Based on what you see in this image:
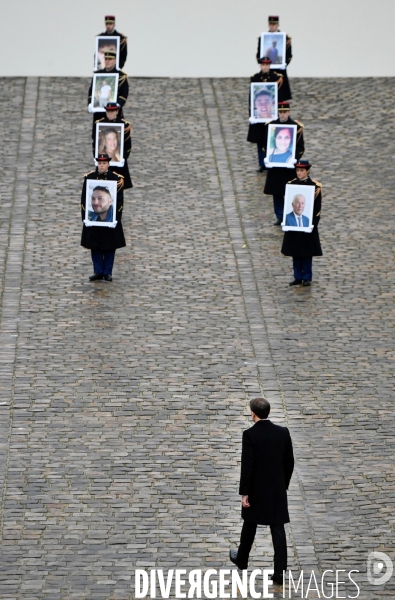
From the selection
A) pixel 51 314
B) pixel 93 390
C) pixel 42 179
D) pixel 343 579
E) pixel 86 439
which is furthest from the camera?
pixel 42 179

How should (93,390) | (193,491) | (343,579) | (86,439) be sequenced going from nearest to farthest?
1. (343,579)
2. (193,491)
3. (86,439)
4. (93,390)

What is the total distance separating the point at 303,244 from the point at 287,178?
2266 mm

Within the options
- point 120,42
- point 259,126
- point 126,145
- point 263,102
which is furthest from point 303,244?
point 120,42

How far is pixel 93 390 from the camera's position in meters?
14.1

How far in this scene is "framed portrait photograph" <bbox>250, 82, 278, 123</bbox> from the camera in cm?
2028

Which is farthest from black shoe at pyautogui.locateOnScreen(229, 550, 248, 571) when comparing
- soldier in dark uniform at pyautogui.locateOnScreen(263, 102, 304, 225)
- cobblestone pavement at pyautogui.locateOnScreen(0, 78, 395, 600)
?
soldier in dark uniform at pyautogui.locateOnScreen(263, 102, 304, 225)

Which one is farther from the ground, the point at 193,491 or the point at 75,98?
the point at 75,98

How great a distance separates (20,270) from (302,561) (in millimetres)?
7172

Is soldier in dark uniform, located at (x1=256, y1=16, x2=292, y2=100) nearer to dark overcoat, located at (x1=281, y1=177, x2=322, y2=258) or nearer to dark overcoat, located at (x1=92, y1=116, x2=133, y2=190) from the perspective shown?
dark overcoat, located at (x1=92, y1=116, x2=133, y2=190)

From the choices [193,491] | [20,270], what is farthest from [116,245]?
[193,491]

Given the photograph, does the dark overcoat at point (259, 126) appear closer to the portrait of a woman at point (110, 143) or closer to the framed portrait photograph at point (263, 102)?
the framed portrait photograph at point (263, 102)

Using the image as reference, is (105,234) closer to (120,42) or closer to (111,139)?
(111,139)

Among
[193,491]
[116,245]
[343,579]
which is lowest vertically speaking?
[343,579]

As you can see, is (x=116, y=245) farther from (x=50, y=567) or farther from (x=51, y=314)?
(x=50, y=567)
